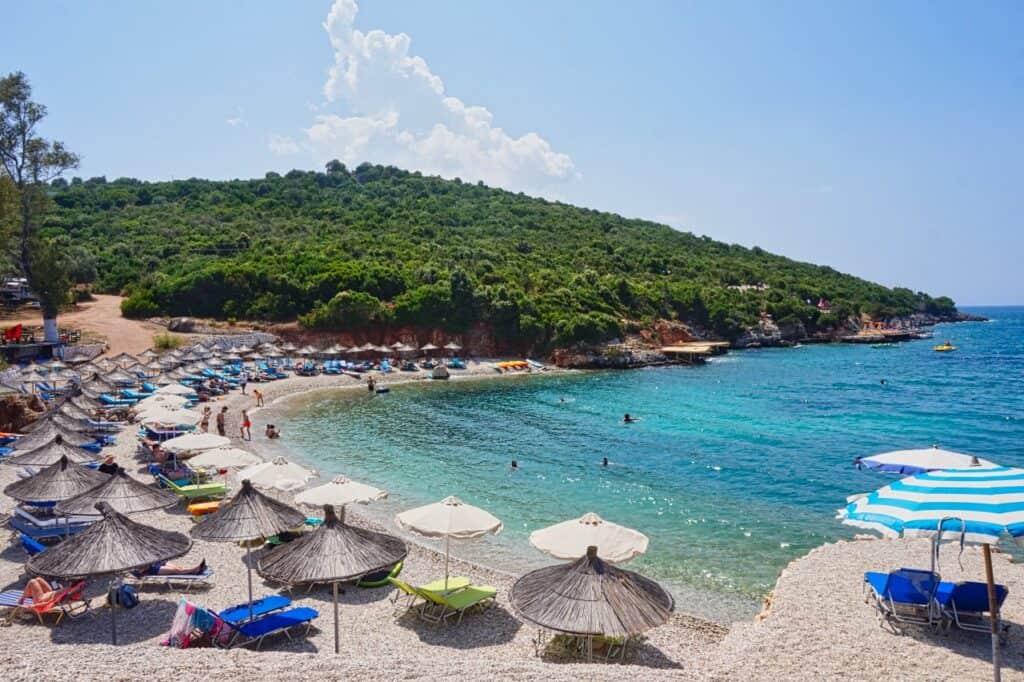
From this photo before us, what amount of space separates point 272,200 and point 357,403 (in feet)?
216

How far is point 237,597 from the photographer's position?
41.1 feet

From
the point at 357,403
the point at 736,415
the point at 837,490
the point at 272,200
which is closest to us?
the point at 837,490

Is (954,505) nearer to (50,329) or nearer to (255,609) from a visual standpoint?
(255,609)

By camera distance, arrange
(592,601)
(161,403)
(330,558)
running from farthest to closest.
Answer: (161,403) → (330,558) → (592,601)

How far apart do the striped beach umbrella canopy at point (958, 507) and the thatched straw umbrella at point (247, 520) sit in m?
9.83

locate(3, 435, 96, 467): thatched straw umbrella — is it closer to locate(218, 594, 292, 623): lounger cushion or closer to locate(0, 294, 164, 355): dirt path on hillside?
locate(218, 594, 292, 623): lounger cushion

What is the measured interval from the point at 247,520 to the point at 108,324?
49632 mm

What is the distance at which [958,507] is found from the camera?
29.3 feet

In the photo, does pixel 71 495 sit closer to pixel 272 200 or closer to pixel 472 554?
pixel 472 554

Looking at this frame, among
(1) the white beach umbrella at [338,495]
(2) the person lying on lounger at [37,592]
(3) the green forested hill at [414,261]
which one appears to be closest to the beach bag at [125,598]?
(2) the person lying on lounger at [37,592]

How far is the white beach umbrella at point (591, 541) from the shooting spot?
10.7m

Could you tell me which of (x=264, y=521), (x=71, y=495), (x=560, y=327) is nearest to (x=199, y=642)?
(x=264, y=521)

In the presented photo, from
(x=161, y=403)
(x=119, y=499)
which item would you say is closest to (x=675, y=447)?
(x=161, y=403)

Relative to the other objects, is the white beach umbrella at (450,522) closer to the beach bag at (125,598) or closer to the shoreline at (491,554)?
the shoreline at (491,554)
